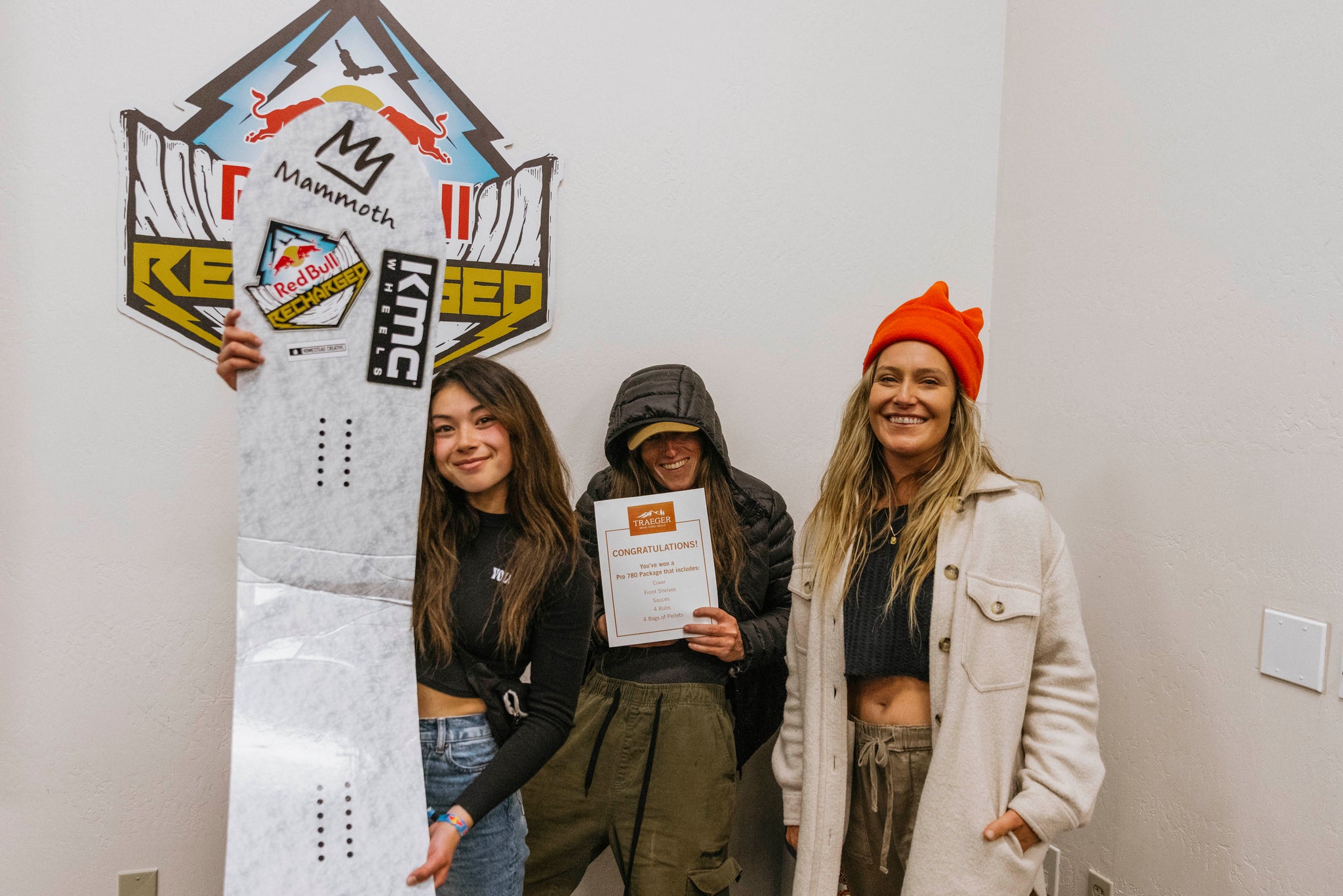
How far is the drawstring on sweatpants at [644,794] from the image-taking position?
160 cm

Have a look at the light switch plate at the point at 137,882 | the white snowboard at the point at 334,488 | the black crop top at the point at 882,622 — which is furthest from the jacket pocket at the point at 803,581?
the light switch plate at the point at 137,882

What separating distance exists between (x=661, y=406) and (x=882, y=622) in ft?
1.97

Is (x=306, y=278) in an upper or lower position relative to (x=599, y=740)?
upper

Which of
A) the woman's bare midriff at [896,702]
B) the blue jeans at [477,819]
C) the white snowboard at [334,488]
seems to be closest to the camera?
the white snowboard at [334,488]

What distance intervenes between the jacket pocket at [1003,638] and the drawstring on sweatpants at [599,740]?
67cm

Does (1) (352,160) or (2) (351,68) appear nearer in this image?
(1) (352,160)

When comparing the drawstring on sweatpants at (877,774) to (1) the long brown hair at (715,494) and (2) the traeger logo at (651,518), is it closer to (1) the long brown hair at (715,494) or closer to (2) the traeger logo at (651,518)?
(1) the long brown hair at (715,494)

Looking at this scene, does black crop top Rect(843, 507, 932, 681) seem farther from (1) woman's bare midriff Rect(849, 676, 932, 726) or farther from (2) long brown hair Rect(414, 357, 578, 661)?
(2) long brown hair Rect(414, 357, 578, 661)

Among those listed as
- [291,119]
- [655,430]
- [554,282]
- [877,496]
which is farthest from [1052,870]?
[291,119]

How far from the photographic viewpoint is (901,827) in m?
1.38

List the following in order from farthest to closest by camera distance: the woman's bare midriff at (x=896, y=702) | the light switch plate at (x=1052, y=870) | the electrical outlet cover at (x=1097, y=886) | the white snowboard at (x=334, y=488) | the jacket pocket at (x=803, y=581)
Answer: the light switch plate at (x=1052, y=870)
the electrical outlet cover at (x=1097, y=886)
the jacket pocket at (x=803, y=581)
the woman's bare midriff at (x=896, y=702)
the white snowboard at (x=334, y=488)

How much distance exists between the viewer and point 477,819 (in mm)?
1115

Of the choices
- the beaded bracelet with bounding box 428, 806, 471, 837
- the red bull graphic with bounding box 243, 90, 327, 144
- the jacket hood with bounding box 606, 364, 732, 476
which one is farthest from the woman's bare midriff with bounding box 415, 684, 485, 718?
the red bull graphic with bounding box 243, 90, 327, 144

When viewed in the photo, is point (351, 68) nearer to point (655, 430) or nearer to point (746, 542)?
point (655, 430)
